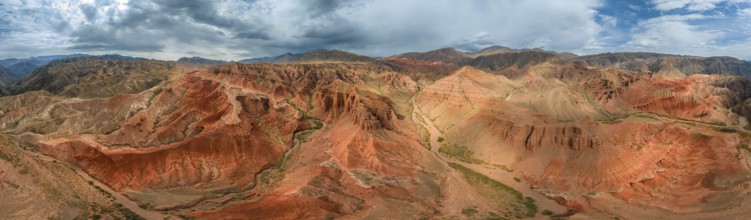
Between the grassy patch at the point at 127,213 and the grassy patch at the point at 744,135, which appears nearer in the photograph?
the grassy patch at the point at 127,213

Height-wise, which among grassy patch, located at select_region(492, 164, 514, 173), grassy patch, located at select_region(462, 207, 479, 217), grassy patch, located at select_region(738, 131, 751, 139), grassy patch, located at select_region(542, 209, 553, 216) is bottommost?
grassy patch, located at select_region(542, 209, 553, 216)

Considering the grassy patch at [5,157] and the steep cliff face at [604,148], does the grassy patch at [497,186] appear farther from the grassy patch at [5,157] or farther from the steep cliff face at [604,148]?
the grassy patch at [5,157]

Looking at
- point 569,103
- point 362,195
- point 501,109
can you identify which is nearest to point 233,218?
point 362,195

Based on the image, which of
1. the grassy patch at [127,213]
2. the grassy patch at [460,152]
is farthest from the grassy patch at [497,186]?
the grassy patch at [127,213]

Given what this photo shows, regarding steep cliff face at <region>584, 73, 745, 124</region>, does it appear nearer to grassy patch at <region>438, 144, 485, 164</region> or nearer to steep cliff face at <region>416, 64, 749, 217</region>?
steep cliff face at <region>416, 64, 749, 217</region>

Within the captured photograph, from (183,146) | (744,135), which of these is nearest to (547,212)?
(744,135)

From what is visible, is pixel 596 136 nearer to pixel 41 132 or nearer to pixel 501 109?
pixel 501 109

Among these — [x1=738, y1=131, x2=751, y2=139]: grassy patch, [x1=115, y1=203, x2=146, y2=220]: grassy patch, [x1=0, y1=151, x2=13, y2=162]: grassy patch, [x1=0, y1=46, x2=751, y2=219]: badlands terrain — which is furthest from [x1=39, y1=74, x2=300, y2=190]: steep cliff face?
[x1=738, y1=131, x2=751, y2=139]: grassy patch

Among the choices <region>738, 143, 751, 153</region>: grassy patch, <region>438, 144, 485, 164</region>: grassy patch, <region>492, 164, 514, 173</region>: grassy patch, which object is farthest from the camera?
<region>438, 144, 485, 164</region>: grassy patch
